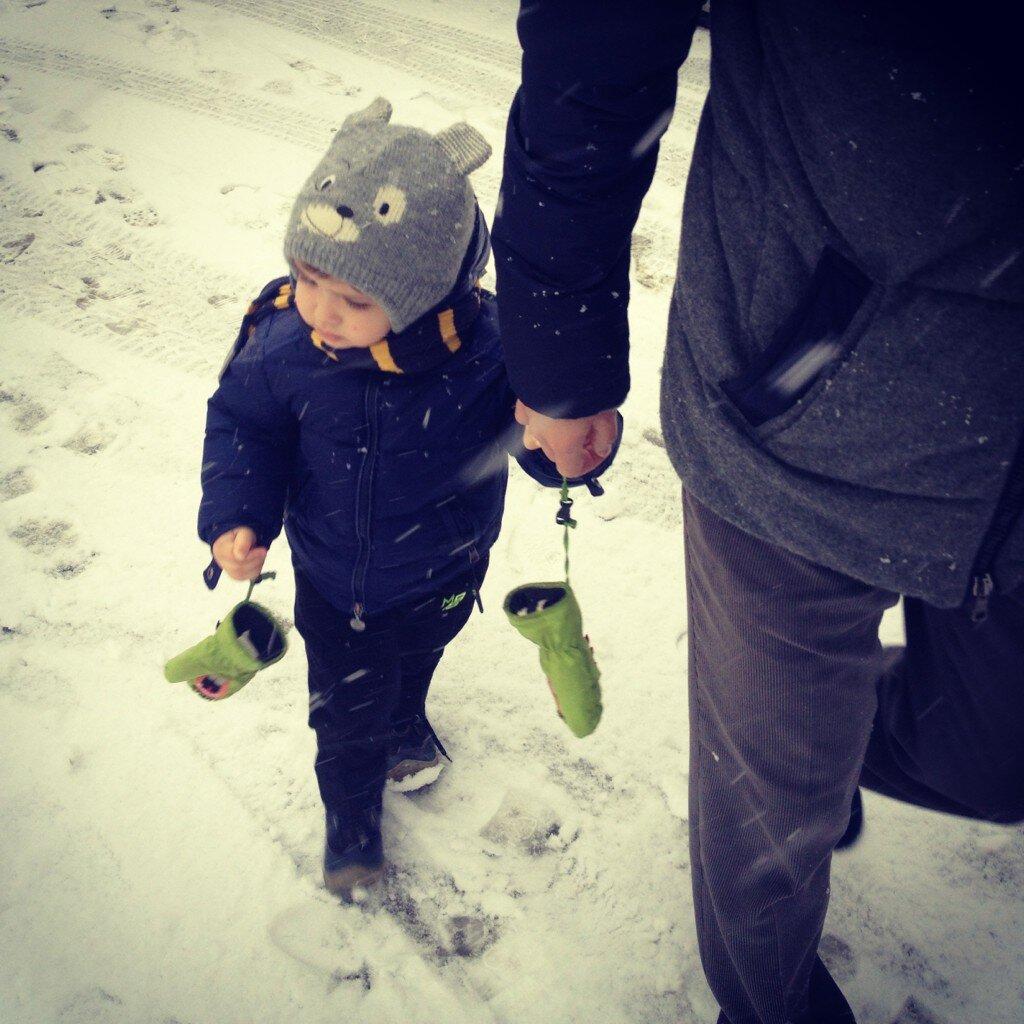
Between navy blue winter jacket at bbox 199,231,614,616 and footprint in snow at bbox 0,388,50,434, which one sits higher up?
navy blue winter jacket at bbox 199,231,614,616

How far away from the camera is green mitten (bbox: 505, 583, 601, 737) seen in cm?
127

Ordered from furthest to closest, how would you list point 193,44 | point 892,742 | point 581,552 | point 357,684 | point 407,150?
point 193,44 → point 581,552 → point 357,684 → point 892,742 → point 407,150

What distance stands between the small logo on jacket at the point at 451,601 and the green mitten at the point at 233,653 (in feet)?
0.87

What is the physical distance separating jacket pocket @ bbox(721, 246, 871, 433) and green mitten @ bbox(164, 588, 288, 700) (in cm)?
83

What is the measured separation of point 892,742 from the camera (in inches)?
49.6

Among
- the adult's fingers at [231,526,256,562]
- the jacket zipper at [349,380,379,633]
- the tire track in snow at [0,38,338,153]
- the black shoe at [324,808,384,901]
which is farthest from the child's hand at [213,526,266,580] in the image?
→ the tire track in snow at [0,38,338,153]

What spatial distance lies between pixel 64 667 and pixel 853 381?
172 centimetres

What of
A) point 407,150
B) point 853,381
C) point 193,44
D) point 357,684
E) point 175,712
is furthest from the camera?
point 193,44

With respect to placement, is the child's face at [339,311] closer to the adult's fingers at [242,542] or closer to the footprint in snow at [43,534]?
the adult's fingers at [242,542]

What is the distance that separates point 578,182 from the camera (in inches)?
32.8

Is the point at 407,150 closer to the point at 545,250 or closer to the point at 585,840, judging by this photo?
the point at 545,250

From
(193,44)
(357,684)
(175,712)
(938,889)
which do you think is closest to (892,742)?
(938,889)

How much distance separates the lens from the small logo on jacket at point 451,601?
1.39m

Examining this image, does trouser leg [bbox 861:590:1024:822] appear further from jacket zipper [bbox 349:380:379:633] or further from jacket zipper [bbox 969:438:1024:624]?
jacket zipper [bbox 349:380:379:633]
